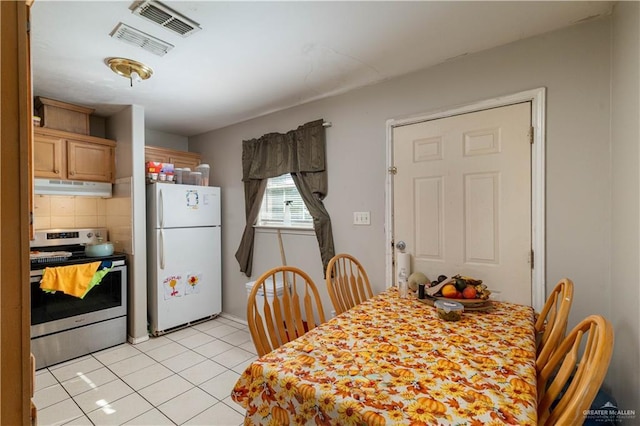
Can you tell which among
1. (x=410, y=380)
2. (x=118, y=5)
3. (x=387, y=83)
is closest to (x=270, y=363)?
(x=410, y=380)

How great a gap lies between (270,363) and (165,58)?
2192mm

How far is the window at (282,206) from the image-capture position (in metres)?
3.19

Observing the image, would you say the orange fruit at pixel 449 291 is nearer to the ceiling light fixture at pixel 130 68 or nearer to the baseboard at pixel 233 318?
the baseboard at pixel 233 318

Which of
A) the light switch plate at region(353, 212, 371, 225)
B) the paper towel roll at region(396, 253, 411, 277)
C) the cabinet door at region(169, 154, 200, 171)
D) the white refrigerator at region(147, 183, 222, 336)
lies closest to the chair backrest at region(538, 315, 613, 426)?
the paper towel roll at region(396, 253, 411, 277)

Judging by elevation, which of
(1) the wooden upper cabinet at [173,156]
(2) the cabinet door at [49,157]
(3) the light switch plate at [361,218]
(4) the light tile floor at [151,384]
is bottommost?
(4) the light tile floor at [151,384]

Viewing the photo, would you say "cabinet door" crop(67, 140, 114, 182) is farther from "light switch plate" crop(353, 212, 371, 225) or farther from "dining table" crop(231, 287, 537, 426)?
"dining table" crop(231, 287, 537, 426)

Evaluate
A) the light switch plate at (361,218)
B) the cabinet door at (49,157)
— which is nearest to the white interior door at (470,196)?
the light switch plate at (361,218)

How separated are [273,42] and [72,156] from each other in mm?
2472

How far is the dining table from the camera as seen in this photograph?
86 cm

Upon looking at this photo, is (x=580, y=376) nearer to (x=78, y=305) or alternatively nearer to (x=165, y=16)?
(x=165, y=16)

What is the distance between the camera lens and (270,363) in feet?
3.67

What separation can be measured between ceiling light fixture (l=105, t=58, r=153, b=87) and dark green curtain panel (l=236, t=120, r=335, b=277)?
126 centimetres

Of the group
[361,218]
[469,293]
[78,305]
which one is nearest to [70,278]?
[78,305]

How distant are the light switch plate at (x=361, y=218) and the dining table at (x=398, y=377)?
1184mm
